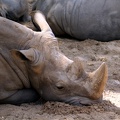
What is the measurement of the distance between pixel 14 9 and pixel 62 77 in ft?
13.7

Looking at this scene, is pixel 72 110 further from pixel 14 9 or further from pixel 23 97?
pixel 14 9

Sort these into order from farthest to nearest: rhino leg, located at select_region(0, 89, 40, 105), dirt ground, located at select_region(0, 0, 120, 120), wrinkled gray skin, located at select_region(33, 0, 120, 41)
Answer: wrinkled gray skin, located at select_region(33, 0, 120, 41) → rhino leg, located at select_region(0, 89, 40, 105) → dirt ground, located at select_region(0, 0, 120, 120)

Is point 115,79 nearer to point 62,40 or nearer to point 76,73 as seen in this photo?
point 76,73

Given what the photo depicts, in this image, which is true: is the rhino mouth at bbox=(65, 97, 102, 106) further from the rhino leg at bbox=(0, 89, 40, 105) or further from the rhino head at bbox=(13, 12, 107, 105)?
the rhino leg at bbox=(0, 89, 40, 105)

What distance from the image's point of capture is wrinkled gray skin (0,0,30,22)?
8.44 metres

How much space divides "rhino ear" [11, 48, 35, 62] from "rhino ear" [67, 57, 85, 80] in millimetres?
377

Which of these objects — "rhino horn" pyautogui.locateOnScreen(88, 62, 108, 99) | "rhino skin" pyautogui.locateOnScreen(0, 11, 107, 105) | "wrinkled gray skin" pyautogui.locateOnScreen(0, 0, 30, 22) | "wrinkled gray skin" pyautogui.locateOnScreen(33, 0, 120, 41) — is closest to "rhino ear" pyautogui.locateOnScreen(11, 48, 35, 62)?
"rhino skin" pyautogui.locateOnScreen(0, 11, 107, 105)

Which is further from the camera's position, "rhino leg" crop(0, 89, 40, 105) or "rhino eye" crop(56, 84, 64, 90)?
"rhino leg" crop(0, 89, 40, 105)

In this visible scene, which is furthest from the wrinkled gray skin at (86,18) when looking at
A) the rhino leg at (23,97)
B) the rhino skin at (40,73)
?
the rhino leg at (23,97)

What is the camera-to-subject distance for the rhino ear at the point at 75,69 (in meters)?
4.66

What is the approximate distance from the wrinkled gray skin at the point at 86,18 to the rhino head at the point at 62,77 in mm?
2680

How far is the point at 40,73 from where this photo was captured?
15.5 feet

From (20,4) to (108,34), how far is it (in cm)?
203

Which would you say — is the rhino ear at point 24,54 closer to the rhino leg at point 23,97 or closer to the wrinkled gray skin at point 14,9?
the rhino leg at point 23,97
